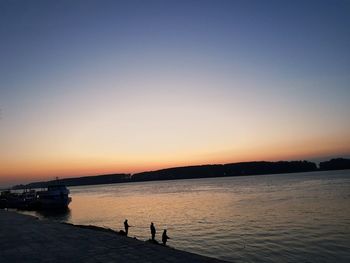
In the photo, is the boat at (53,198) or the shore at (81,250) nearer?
the shore at (81,250)

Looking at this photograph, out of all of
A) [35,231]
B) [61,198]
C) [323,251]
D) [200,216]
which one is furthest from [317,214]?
[61,198]

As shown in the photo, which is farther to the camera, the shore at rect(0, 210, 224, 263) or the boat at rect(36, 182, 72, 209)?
the boat at rect(36, 182, 72, 209)

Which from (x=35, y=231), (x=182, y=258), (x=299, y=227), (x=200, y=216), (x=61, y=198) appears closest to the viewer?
(x=182, y=258)

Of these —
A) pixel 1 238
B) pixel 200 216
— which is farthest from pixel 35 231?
pixel 200 216

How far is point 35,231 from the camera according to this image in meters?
23.9

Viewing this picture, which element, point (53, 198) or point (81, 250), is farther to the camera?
point (53, 198)

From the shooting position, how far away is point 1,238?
68.8 ft

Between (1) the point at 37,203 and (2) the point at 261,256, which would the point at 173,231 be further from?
(1) the point at 37,203

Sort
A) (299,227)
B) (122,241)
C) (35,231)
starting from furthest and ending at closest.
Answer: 1. (299,227)
2. (35,231)
3. (122,241)

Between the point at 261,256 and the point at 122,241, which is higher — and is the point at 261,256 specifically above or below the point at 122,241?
Result: below

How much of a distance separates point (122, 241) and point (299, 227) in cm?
2556

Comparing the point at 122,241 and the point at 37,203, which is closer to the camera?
the point at 122,241

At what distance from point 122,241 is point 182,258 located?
495 centimetres

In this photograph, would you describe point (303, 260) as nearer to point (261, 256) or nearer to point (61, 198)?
point (261, 256)
